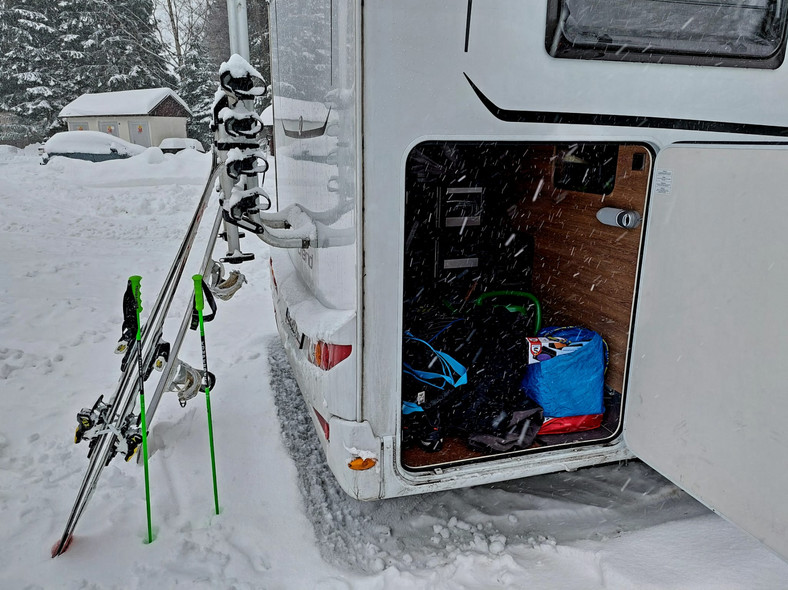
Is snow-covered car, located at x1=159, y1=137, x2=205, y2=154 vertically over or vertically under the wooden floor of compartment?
over

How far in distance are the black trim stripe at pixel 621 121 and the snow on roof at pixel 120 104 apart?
22.6 m

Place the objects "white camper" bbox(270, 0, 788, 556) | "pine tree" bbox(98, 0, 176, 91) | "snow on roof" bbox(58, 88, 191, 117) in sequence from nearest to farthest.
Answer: "white camper" bbox(270, 0, 788, 556) → "snow on roof" bbox(58, 88, 191, 117) → "pine tree" bbox(98, 0, 176, 91)

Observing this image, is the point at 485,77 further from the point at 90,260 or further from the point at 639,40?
the point at 90,260

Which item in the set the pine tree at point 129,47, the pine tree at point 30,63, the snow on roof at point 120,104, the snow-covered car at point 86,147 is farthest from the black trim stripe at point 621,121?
the pine tree at point 30,63

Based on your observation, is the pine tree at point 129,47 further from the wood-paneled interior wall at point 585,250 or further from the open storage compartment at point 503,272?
the wood-paneled interior wall at point 585,250

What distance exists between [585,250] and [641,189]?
652 millimetres

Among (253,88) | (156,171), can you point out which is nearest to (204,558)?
(253,88)

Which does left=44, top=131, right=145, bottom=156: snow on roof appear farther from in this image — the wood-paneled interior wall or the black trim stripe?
the black trim stripe

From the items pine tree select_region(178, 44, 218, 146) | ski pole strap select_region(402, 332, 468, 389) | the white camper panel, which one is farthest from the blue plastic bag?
pine tree select_region(178, 44, 218, 146)

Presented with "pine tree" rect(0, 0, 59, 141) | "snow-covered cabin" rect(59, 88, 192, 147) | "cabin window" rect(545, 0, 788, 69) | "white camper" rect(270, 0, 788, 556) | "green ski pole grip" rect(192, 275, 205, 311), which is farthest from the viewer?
"pine tree" rect(0, 0, 59, 141)

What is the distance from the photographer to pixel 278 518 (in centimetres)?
275

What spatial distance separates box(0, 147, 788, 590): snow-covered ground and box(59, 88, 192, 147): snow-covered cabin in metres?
20.2

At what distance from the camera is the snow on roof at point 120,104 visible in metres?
21.8

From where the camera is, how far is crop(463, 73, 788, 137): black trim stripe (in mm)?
2094
